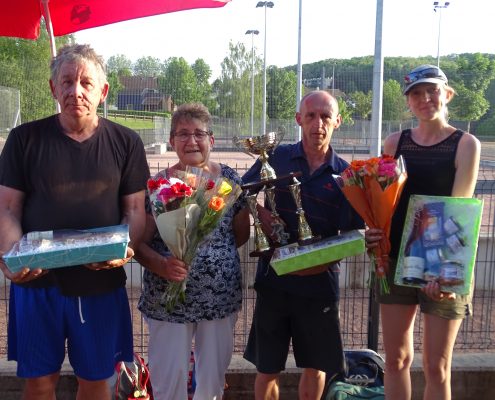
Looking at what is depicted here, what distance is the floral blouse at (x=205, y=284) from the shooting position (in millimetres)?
3125

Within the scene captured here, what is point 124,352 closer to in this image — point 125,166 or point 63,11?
point 125,166

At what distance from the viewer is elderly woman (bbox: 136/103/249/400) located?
10.3 feet

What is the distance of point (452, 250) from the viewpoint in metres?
2.93

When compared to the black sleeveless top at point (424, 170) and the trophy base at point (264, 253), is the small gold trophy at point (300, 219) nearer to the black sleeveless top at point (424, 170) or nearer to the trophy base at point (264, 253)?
the trophy base at point (264, 253)

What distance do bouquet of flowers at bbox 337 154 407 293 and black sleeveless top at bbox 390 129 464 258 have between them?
0.15 metres

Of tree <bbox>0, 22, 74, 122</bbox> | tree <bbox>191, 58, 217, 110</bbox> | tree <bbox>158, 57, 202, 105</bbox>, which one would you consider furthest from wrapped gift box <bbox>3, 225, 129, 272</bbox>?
tree <bbox>191, 58, 217, 110</bbox>

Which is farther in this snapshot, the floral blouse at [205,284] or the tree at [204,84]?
the tree at [204,84]

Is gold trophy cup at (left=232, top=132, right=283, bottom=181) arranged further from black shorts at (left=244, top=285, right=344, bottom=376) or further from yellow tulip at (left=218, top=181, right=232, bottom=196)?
black shorts at (left=244, top=285, right=344, bottom=376)

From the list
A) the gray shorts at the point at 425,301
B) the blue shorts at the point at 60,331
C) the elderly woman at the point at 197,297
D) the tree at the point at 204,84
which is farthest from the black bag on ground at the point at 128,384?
the tree at the point at 204,84

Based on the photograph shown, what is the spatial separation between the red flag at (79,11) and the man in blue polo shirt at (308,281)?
121cm

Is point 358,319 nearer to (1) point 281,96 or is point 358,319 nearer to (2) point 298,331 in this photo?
(2) point 298,331

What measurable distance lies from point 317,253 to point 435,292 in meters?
0.65

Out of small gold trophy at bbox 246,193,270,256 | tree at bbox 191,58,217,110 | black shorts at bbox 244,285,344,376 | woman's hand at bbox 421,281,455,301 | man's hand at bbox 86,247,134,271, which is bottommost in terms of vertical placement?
black shorts at bbox 244,285,344,376

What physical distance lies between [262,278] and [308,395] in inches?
31.1
